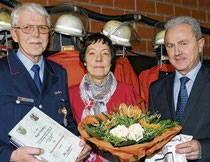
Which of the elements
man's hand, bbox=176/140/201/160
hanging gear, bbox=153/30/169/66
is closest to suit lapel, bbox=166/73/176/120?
man's hand, bbox=176/140/201/160

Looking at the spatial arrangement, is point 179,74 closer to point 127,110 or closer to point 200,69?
point 200,69

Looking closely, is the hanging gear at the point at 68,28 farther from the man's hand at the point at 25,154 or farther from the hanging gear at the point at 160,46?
the man's hand at the point at 25,154

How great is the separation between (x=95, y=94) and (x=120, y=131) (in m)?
0.90

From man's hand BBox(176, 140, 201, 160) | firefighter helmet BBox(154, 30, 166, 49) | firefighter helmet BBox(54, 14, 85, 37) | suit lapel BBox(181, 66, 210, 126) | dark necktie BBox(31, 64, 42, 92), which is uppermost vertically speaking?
firefighter helmet BBox(54, 14, 85, 37)

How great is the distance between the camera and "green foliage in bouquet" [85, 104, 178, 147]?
1.71m

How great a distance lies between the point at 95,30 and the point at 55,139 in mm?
2190

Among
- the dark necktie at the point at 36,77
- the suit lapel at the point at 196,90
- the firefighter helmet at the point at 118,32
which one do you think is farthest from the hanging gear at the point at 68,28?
the suit lapel at the point at 196,90

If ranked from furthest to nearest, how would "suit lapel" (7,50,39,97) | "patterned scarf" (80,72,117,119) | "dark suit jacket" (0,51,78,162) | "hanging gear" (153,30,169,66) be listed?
"hanging gear" (153,30,169,66)
"patterned scarf" (80,72,117,119)
"suit lapel" (7,50,39,97)
"dark suit jacket" (0,51,78,162)

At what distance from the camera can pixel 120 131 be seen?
68.2 inches

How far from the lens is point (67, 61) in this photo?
290cm

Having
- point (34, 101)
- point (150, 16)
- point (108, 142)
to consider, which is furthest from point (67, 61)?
point (150, 16)

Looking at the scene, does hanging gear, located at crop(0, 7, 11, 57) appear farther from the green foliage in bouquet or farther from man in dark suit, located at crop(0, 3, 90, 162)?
the green foliage in bouquet

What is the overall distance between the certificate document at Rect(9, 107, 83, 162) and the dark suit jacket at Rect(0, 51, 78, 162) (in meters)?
0.16

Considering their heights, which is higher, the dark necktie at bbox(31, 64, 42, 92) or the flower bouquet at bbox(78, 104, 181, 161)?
the dark necktie at bbox(31, 64, 42, 92)
